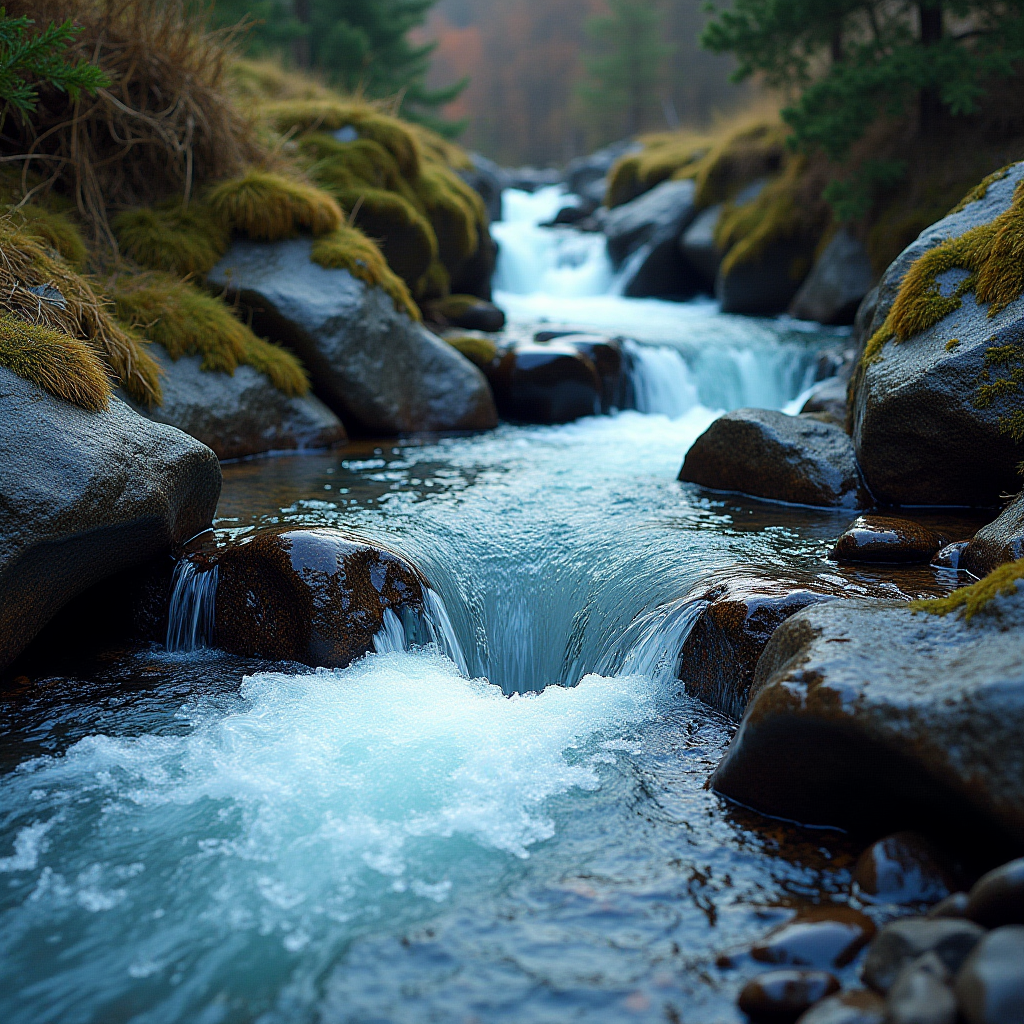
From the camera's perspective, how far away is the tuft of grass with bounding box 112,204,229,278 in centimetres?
728

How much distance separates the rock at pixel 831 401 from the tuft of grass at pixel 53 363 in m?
5.00

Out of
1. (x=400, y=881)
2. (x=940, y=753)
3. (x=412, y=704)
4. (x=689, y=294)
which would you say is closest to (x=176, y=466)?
(x=412, y=704)

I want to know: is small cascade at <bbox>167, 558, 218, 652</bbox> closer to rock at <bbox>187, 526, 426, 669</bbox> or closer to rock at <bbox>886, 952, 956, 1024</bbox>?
→ rock at <bbox>187, 526, 426, 669</bbox>

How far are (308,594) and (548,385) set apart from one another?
17.1 ft

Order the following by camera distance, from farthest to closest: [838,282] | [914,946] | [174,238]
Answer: [838,282]
[174,238]
[914,946]

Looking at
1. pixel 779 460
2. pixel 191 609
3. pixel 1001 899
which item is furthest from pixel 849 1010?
pixel 779 460

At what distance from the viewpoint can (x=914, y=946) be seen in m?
1.95

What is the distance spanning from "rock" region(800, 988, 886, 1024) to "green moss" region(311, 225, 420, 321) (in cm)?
728

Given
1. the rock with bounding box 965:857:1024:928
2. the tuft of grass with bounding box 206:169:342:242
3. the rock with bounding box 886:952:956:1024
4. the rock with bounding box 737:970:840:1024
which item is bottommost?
the rock with bounding box 737:970:840:1024

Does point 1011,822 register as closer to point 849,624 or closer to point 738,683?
point 849,624

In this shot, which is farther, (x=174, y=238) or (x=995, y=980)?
(x=174, y=238)

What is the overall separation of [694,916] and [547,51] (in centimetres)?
5086

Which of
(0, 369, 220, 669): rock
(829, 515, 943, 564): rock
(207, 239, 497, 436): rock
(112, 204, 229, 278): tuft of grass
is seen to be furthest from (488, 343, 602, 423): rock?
(0, 369, 220, 669): rock

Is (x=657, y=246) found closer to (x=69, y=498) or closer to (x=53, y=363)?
(x=53, y=363)
